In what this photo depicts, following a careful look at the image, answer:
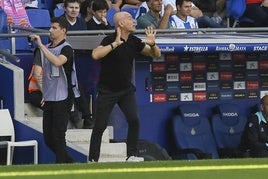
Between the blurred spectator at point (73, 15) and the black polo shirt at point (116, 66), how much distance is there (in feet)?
6.97

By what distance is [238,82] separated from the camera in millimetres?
15203

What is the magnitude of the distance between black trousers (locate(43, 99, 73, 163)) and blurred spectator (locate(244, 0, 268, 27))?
4.75 meters

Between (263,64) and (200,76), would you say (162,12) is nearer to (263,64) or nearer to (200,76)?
(200,76)

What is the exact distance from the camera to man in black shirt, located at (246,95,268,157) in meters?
14.1

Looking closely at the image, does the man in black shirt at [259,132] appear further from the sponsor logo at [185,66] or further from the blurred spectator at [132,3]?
the blurred spectator at [132,3]

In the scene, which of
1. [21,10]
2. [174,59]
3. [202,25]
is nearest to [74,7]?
[21,10]

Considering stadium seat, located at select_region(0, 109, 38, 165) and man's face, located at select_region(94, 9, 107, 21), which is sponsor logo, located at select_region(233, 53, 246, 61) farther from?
stadium seat, located at select_region(0, 109, 38, 165)

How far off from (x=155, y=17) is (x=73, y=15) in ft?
4.17

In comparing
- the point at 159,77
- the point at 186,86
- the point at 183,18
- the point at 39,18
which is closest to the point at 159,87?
the point at 159,77

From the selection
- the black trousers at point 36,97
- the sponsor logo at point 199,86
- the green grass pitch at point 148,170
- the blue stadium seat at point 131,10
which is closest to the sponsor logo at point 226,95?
the sponsor logo at point 199,86

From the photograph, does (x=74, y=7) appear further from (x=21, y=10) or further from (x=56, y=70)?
(x=56, y=70)

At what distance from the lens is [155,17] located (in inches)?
578

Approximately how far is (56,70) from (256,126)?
336 cm

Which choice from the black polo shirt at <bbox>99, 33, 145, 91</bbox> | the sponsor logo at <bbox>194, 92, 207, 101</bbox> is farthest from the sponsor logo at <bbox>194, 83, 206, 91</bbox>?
the black polo shirt at <bbox>99, 33, 145, 91</bbox>
